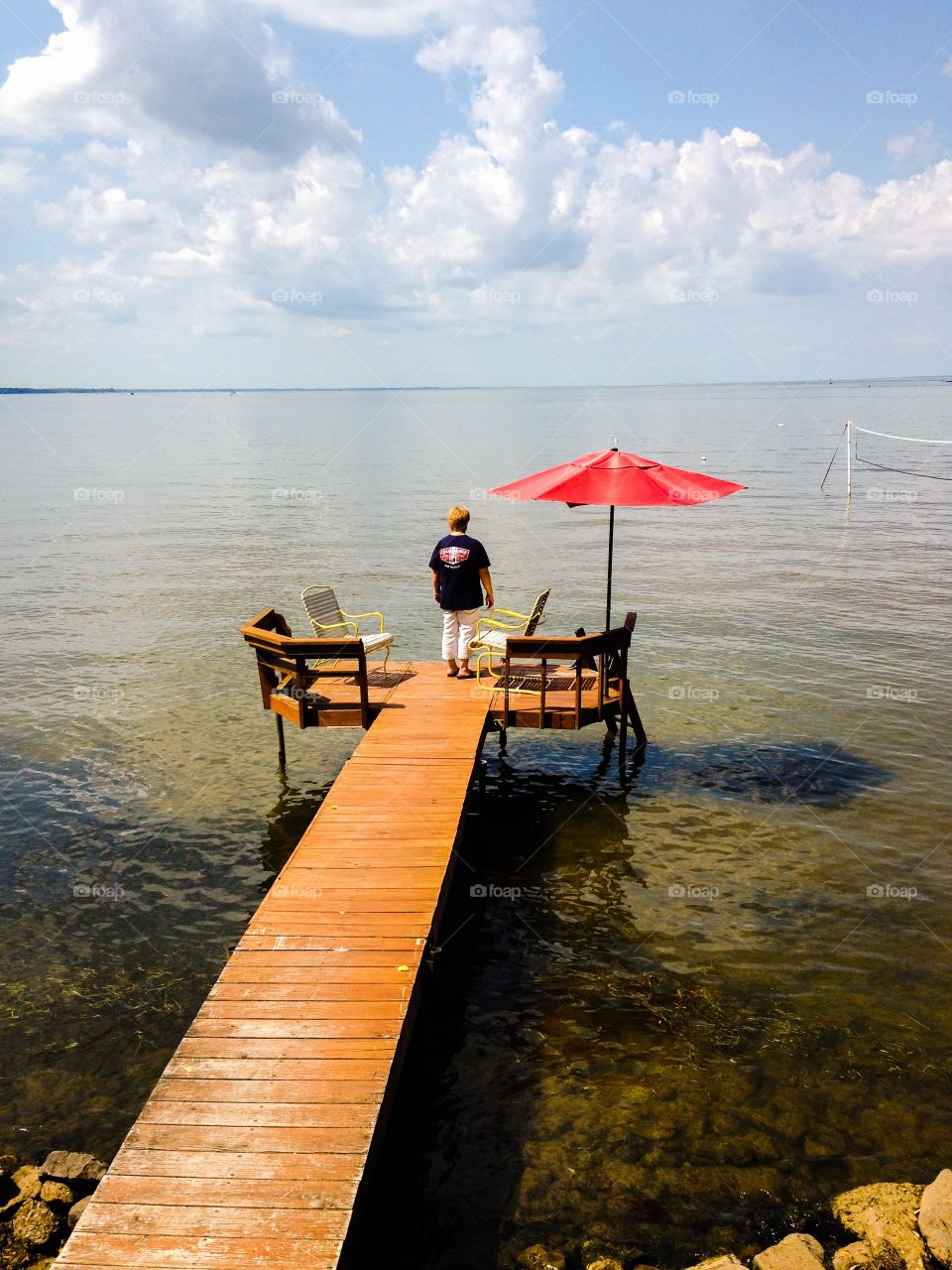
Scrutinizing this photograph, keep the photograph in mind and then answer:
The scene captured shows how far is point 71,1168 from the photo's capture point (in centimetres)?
680

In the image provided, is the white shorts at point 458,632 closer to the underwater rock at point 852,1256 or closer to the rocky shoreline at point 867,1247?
the rocky shoreline at point 867,1247

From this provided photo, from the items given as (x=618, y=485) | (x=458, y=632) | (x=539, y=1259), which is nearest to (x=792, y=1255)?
(x=539, y=1259)

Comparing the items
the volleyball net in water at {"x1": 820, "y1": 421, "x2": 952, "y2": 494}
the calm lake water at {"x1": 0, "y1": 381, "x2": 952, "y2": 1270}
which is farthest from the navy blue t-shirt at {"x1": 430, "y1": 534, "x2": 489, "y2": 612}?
the volleyball net in water at {"x1": 820, "y1": 421, "x2": 952, "y2": 494}

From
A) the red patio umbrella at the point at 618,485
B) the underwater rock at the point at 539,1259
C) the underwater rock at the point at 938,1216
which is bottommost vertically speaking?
the underwater rock at the point at 539,1259

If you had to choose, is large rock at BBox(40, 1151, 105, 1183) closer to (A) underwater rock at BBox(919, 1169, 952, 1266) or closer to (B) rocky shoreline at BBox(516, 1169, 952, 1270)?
(B) rocky shoreline at BBox(516, 1169, 952, 1270)

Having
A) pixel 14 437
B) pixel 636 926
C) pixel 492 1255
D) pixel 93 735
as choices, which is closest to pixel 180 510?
pixel 93 735

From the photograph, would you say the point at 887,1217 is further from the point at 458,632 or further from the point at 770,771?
the point at 458,632

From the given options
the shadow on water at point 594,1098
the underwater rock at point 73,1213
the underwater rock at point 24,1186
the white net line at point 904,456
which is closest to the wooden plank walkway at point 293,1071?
the shadow on water at point 594,1098

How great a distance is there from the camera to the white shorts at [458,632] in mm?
13914

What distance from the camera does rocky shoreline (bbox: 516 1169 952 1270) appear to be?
6.11 metres

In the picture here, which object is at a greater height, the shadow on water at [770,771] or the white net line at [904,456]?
the white net line at [904,456]

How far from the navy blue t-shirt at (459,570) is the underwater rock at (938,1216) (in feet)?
28.6

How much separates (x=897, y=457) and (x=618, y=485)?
70956 millimetres

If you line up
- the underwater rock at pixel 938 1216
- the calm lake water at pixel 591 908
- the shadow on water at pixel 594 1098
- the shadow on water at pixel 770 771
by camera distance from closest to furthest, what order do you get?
the underwater rock at pixel 938 1216
the shadow on water at pixel 594 1098
the calm lake water at pixel 591 908
the shadow on water at pixel 770 771
